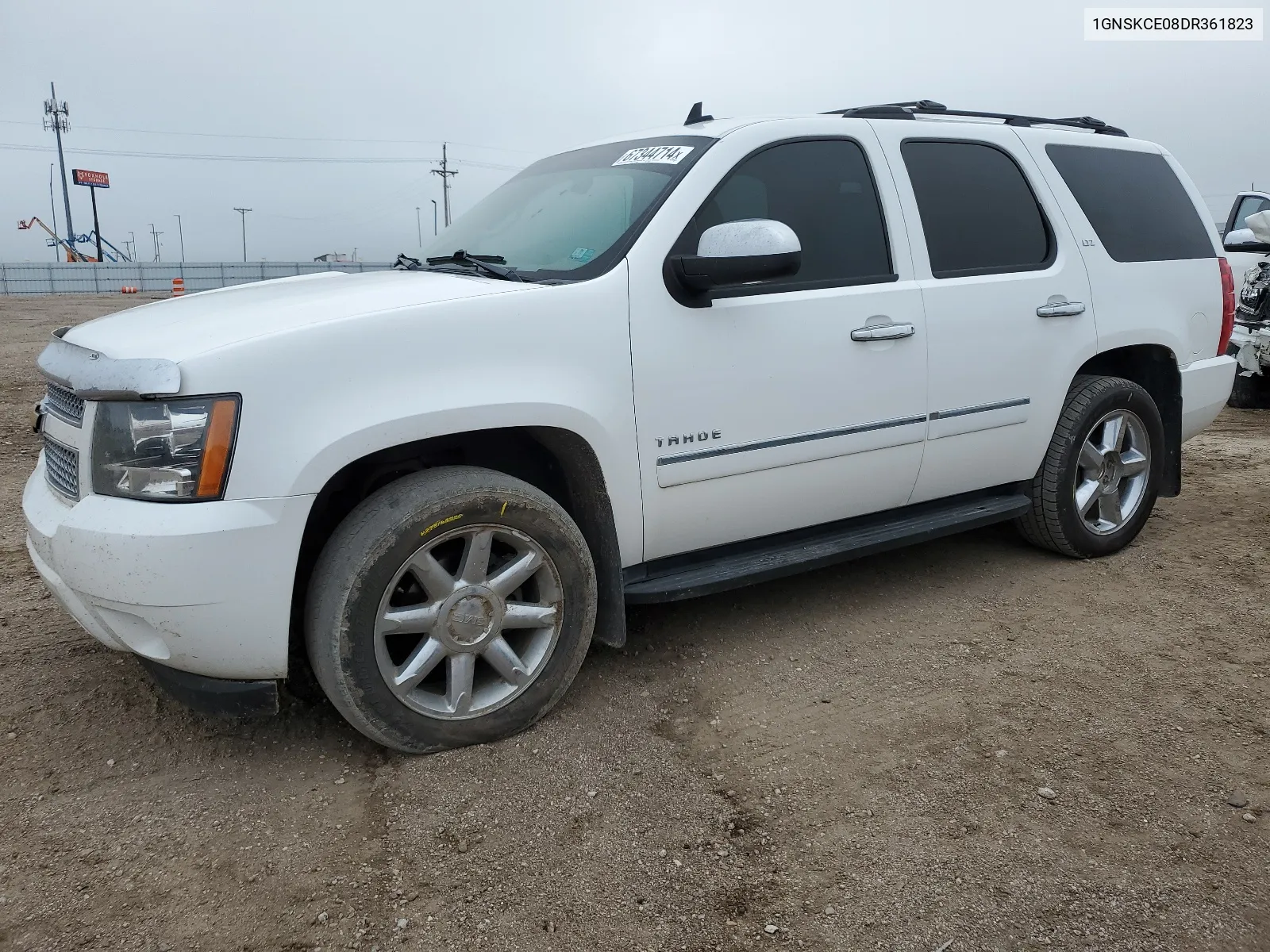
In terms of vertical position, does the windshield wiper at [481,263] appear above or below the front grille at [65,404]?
above

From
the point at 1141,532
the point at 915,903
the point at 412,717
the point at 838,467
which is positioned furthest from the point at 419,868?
the point at 1141,532

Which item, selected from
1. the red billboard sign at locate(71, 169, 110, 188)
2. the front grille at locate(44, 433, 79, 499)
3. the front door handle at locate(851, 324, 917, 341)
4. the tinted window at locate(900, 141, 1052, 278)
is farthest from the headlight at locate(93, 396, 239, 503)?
the red billboard sign at locate(71, 169, 110, 188)

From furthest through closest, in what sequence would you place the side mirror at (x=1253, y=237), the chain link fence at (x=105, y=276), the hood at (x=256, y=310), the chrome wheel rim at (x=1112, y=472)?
the chain link fence at (x=105, y=276)
the side mirror at (x=1253, y=237)
the chrome wheel rim at (x=1112, y=472)
the hood at (x=256, y=310)

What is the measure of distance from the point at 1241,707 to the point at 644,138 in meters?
2.80

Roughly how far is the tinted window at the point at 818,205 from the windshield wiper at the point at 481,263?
65 centimetres

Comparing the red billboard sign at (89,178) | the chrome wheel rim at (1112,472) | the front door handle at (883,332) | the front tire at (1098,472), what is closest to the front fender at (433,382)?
the front door handle at (883,332)

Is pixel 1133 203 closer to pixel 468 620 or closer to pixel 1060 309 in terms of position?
pixel 1060 309

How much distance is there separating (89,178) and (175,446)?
267 ft

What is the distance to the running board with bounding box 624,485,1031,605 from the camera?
3232 millimetres

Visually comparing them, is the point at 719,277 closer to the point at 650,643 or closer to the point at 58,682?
the point at 650,643

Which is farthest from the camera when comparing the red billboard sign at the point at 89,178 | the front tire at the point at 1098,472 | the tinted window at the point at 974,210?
the red billboard sign at the point at 89,178

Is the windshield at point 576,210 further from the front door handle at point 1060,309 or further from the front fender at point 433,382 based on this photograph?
the front door handle at point 1060,309

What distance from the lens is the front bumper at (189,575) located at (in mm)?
2420

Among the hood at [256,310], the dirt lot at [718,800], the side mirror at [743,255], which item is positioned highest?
the side mirror at [743,255]
